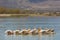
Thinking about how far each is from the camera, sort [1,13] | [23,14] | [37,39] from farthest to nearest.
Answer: [23,14] → [1,13] → [37,39]

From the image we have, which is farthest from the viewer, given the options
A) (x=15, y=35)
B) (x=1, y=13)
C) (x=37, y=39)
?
(x=1, y=13)

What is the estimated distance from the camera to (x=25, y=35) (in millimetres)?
35125

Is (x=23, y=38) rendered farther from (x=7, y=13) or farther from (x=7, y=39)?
(x=7, y=13)

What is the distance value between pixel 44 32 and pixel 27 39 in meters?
5.80

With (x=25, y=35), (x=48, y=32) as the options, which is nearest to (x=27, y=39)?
(x=25, y=35)

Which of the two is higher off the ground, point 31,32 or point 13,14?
point 31,32

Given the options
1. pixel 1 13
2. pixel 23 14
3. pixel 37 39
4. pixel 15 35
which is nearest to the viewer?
pixel 37 39

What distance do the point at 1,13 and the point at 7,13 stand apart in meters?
2.99

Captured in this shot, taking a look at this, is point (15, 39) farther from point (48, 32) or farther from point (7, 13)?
point (7, 13)

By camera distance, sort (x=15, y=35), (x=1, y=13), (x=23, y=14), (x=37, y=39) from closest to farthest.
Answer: (x=37, y=39) < (x=15, y=35) < (x=1, y=13) < (x=23, y=14)

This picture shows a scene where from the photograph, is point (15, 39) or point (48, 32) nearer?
point (15, 39)

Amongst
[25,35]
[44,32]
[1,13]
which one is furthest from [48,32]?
[1,13]

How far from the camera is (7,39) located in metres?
31.3

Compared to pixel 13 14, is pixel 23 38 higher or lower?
higher
